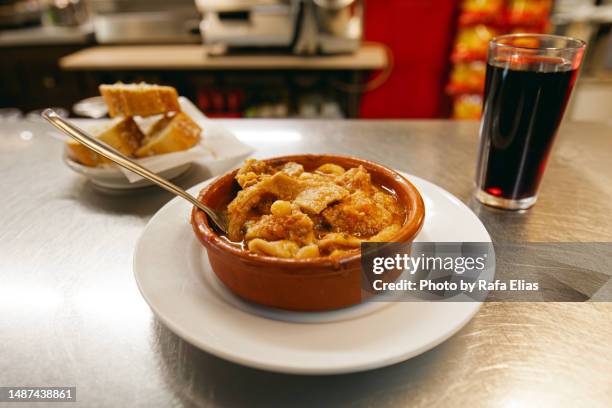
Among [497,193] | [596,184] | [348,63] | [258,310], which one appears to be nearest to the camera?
[258,310]

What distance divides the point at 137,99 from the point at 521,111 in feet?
3.52

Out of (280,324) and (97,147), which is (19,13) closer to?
(97,147)

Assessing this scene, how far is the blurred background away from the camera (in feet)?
10.6

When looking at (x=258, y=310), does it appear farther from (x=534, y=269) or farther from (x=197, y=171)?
(x=197, y=171)

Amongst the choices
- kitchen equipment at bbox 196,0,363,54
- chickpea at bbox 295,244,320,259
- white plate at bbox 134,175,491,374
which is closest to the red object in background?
kitchen equipment at bbox 196,0,363,54

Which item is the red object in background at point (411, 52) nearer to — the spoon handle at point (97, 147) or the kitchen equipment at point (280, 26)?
the kitchen equipment at point (280, 26)

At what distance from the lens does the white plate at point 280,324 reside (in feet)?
2.00

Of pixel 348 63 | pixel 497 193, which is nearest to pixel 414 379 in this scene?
pixel 497 193

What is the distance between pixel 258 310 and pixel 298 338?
4.2 inches

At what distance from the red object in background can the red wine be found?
2.87 metres

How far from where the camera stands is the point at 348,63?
10.4ft

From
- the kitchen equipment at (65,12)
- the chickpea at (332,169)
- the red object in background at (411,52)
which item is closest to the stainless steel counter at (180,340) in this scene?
the chickpea at (332,169)

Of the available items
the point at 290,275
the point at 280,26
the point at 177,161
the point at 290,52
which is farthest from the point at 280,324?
the point at 290,52

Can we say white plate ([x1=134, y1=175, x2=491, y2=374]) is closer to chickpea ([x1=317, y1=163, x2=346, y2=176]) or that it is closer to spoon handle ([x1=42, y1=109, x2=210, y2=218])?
spoon handle ([x1=42, y1=109, x2=210, y2=218])
